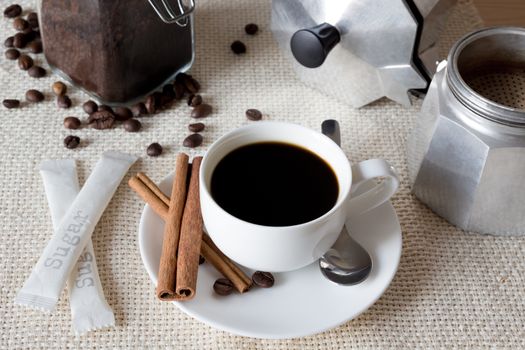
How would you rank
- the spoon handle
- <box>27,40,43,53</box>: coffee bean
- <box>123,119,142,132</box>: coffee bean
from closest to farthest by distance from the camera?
the spoon handle
<box>123,119,142,132</box>: coffee bean
<box>27,40,43,53</box>: coffee bean

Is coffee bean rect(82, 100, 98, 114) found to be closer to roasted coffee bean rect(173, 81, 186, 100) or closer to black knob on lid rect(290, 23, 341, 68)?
roasted coffee bean rect(173, 81, 186, 100)

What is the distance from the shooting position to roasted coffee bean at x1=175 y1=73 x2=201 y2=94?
1105 mm

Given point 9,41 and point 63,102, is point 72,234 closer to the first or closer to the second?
point 63,102

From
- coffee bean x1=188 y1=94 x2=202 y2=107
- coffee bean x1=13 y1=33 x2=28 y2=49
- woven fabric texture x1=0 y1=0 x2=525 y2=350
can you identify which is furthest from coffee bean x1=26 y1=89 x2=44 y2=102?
coffee bean x1=188 y1=94 x2=202 y2=107

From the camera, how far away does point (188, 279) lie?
2.53 feet

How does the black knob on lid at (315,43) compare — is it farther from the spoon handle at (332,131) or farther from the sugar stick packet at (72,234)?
the sugar stick packet at (72,234)

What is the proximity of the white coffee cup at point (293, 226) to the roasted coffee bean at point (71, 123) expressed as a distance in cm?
33

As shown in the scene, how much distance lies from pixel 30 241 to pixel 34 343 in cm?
15

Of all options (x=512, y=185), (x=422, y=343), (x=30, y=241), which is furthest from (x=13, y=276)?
(x=512, y=185)

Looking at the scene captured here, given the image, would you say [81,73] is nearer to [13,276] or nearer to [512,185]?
[13,276]

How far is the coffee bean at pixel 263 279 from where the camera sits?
807 millimetres

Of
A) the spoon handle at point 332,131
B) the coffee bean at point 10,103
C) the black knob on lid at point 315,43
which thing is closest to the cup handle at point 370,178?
the spoon handle at point 332,131

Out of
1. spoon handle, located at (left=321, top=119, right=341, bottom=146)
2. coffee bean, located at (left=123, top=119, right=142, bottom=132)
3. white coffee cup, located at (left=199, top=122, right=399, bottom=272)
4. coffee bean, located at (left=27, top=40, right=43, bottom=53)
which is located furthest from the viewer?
coffee bean, located at (left=27, top=40, right=43, bottom=53)

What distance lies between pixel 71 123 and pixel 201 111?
0.63 feet
